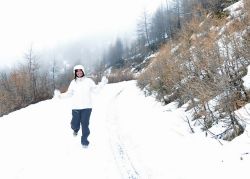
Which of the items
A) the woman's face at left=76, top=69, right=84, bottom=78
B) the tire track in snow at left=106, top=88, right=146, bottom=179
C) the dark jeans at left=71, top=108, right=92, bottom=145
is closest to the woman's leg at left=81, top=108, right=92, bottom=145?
the dark jeans at left=71, top=108, right=92, bottom=145

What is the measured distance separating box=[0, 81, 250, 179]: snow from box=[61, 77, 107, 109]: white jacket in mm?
1126

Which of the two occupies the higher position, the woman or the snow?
the woman

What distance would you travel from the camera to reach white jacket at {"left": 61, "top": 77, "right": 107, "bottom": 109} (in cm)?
977

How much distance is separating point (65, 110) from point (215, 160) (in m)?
12.1

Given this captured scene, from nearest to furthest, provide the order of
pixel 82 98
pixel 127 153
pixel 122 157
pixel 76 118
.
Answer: pixel 122 157, pixel 127 153, pixel 82 98, pixel 76 118

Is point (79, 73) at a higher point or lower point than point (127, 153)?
higher

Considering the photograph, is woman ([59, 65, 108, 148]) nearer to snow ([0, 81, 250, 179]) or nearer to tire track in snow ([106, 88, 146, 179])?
snow ([0, 81, 250, 179])

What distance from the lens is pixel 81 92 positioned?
980 centimetres

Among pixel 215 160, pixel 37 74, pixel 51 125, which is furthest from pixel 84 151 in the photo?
pixel 37 74

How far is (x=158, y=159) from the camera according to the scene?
829 centimetres

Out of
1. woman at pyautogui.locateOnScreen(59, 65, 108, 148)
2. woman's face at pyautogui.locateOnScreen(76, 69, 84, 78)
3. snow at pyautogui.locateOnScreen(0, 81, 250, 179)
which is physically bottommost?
snow at pyautogui.locateOnScreen(0, 81, 250, 179)

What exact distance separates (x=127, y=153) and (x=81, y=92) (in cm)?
210

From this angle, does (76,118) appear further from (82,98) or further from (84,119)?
(82,98)

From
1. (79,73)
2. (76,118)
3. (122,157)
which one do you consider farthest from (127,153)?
(79,73)
